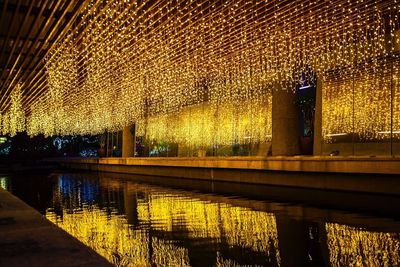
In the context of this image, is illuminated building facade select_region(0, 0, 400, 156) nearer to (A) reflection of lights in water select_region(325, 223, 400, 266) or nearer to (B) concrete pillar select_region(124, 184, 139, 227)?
(B) concrete pillar select_region(124, 184, 139, 227)

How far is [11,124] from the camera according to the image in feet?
86.7

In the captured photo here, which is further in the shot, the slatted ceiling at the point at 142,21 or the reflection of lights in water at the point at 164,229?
the slatted ceiling at the point at 142,21

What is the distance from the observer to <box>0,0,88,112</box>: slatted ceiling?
739 cm

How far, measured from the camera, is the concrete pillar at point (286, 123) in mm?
14242

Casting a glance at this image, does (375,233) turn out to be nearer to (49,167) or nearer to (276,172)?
(276,172)

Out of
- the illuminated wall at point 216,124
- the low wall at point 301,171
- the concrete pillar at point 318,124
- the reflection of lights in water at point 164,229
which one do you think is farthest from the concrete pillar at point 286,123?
the reflection of lights in water at point 164,229

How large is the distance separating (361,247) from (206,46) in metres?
7.89

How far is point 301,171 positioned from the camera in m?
12.2

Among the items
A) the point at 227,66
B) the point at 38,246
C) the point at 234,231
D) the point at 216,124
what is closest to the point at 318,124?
the point at 227,66

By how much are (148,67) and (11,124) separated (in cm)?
1637

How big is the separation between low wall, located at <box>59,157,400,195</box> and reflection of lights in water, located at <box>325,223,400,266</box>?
14.5 feet

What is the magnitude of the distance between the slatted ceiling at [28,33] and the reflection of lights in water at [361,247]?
557cm

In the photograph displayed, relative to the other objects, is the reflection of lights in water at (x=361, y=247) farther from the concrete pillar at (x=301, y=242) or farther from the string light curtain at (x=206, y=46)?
the string light curtain at (x=206, y=46)

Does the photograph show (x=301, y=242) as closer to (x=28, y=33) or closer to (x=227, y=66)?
(x=28, y=33)
